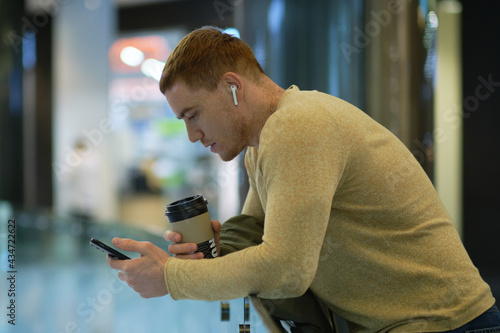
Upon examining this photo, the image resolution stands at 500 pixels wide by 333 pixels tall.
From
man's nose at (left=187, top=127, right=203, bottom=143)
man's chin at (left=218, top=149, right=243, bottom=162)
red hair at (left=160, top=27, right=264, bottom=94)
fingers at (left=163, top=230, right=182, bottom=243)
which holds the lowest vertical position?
fingers at (left=163, top=230, right=182, bottom=243)

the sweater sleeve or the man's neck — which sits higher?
the man's neck

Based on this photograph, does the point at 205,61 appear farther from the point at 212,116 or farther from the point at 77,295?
the point at 77,295

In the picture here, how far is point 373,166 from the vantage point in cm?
110

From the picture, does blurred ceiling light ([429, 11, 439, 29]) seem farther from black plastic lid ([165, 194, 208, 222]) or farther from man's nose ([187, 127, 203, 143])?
black plastic lid ([165, 194, 208, 222])

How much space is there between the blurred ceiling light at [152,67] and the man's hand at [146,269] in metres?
8.31

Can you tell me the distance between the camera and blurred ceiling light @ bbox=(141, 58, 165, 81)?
9.15 metres

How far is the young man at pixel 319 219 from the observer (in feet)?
3.25

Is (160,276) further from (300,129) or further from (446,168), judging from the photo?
(446,168)

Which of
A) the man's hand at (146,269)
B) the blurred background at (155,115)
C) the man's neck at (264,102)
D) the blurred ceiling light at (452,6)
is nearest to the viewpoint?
the man's hand at (146,269)

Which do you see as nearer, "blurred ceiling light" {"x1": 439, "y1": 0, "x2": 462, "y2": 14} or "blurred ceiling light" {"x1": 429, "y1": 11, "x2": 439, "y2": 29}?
"blurred ceiling light" {"x1": 429, "y1": 11, "x2": 439, "y2": 29}

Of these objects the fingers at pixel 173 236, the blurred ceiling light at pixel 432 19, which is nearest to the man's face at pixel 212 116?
the fingers at pixel 173 236

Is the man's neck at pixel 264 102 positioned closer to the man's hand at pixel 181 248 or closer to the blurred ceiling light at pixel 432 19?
the man's hand at pixel 181 248

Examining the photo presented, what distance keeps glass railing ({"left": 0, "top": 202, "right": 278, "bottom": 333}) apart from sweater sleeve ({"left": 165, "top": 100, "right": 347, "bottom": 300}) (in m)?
0.21

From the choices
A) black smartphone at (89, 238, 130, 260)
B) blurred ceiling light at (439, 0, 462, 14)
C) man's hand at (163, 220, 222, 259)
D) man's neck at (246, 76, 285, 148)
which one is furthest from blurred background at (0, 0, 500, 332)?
man's neck at (246, 76, 285, 148)
